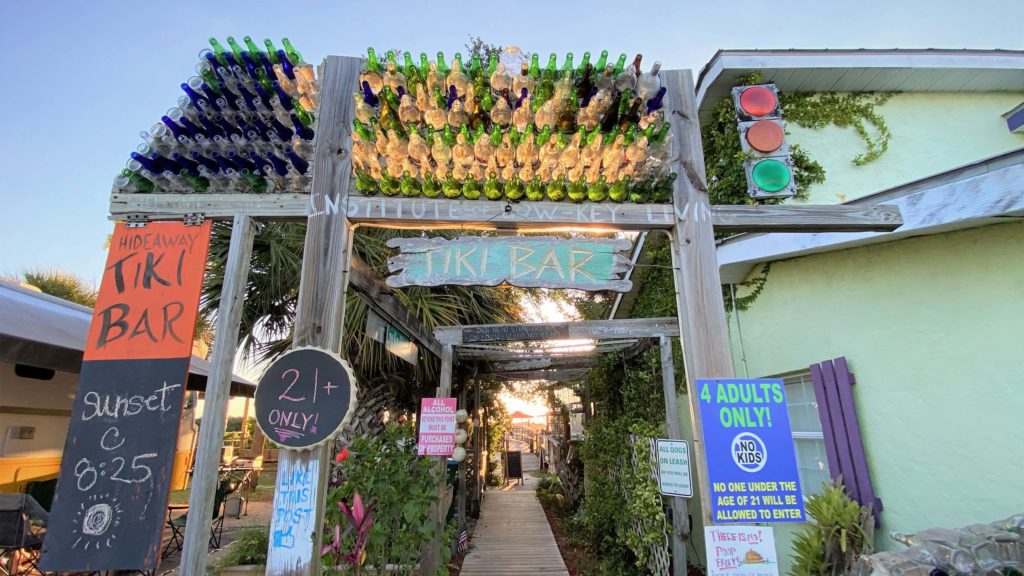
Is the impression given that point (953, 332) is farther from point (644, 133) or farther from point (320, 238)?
point (320, 238)

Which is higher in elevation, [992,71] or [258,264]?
[992,71]

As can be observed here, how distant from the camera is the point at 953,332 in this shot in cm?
324

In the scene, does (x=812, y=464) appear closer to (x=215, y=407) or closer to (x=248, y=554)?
(x=215, y=407)

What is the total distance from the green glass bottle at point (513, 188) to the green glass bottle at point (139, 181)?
2.02 metres

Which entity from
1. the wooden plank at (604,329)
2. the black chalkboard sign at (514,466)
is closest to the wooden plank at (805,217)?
the wooden plank at (604,329)

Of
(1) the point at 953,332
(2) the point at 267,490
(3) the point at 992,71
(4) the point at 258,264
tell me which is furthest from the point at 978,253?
(2) the point at 267,490

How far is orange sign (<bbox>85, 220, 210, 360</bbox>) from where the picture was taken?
89.0 inches

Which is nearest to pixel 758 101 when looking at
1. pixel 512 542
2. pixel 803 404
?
pixel 803 404

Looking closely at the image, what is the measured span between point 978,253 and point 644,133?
268 centimetres

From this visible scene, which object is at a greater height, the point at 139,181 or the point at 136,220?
the point at 139,181

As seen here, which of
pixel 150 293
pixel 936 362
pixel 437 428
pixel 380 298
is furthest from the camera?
pixel 437 428

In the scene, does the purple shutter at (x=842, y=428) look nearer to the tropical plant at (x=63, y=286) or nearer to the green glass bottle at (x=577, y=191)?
the green glass bottle at (x=577, y=191)

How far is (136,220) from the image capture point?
248cm

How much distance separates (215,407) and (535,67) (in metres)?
2.49
